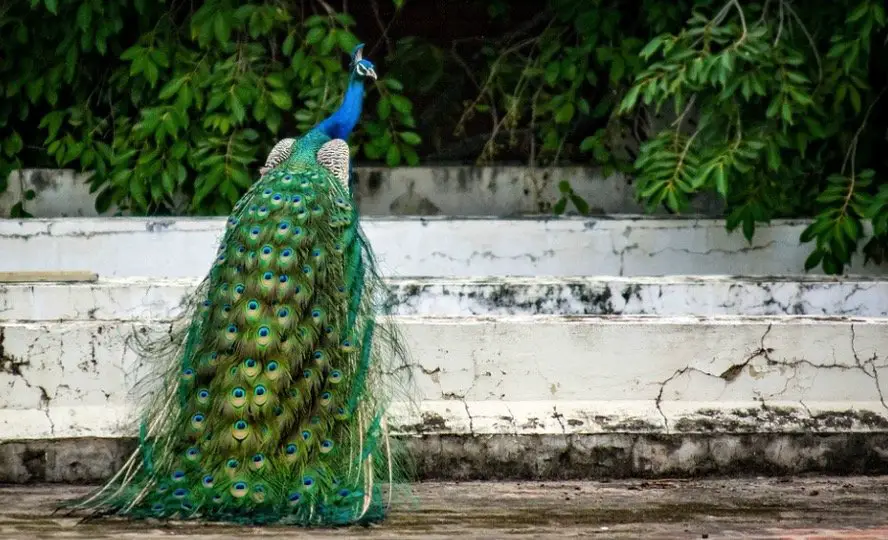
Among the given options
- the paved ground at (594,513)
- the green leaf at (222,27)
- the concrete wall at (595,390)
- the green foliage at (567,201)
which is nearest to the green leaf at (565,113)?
the green foliage at (567,201)

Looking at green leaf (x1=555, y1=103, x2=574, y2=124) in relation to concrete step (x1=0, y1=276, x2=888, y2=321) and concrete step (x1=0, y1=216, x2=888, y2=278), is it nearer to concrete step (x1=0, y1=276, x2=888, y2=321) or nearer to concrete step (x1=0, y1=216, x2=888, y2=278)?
concrete step (x1=0, y1=216, x2=888, y2=278)

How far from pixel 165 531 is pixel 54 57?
509cm

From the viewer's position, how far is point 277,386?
5.25m

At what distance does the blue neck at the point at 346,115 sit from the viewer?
7.81 m

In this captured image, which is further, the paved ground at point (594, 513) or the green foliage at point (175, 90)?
the green foliage at point (175, 90)

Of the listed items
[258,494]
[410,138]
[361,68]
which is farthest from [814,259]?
[258,494]

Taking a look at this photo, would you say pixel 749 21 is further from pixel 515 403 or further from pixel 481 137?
pixel 515 403

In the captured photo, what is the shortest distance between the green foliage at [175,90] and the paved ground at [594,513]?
3.40m

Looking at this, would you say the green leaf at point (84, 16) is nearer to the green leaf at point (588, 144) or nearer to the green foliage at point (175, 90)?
the green foliage at point (175, 90)

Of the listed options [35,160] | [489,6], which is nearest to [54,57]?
[35,160]

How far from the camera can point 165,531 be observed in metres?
4.91

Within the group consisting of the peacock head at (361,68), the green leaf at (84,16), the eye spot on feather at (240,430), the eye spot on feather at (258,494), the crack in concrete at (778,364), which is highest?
the green leaf at (84,16)

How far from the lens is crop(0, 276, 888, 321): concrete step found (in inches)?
259

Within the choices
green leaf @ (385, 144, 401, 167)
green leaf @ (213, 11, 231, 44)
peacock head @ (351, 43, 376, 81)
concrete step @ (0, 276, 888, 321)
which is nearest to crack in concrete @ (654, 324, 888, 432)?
concrete step @ (0, 276, 888, 321)
